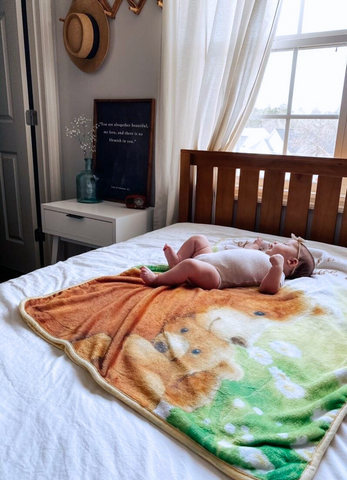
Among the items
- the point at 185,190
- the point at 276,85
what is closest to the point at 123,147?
the point at 185,190

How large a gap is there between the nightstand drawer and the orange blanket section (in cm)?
80

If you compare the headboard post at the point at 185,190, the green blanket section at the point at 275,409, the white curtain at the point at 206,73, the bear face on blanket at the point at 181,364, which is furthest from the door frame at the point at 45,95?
the green blanket section at the point at 275,409

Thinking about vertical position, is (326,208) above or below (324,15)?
below

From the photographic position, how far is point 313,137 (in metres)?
1.82

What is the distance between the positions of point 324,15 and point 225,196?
96 centimetres

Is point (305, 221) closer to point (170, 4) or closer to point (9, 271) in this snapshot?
point (170, 4)

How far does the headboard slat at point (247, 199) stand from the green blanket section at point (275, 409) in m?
1.06

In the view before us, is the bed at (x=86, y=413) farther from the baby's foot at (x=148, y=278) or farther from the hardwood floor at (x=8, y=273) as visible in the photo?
the hardwood floor at (x=8, y=273)

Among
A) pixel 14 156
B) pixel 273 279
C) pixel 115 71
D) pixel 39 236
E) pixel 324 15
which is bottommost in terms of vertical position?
pixel 39 236

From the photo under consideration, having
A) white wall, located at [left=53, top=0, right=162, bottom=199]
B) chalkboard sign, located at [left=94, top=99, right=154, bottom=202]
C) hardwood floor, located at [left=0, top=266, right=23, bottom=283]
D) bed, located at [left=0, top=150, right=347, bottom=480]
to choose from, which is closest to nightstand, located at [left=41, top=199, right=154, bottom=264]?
chalkboard sign, located at [left=94, top=99, right=154, bottom=202]

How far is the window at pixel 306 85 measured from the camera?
1.71m

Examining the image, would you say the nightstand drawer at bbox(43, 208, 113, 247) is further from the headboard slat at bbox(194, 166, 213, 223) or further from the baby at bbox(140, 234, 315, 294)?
the baby at bbox(140, 234, 315, 294)

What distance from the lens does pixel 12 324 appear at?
91cm

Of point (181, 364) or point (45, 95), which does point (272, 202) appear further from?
point (45, 95)
